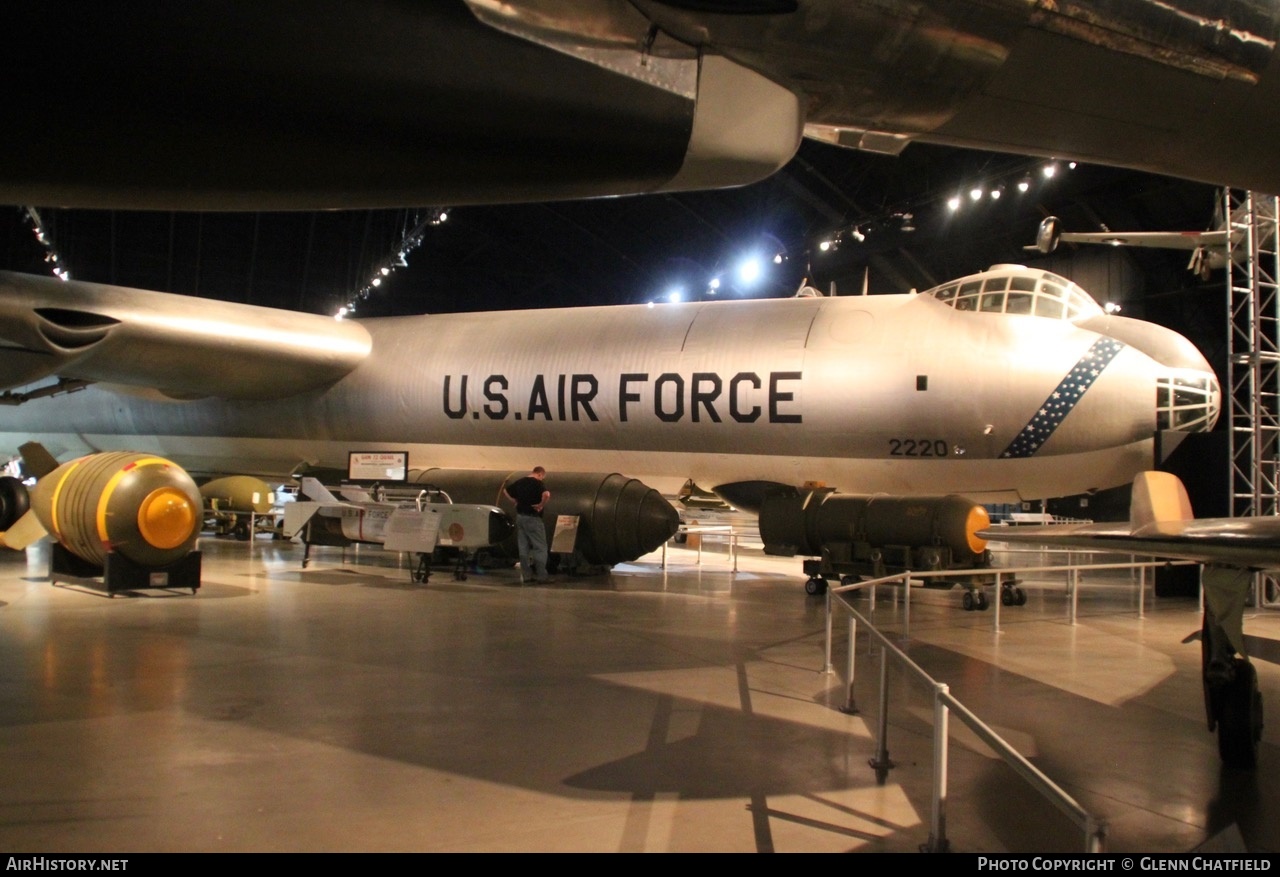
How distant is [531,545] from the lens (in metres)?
12.1

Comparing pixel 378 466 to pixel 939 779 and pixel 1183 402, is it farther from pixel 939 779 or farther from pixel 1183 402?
pixel 939 779

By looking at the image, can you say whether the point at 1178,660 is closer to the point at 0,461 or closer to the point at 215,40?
the point at 215,40

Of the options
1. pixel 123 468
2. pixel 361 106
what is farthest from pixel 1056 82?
pixel 123 468

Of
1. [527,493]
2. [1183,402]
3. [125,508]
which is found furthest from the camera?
[527,493]

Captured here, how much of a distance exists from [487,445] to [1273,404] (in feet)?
50.9

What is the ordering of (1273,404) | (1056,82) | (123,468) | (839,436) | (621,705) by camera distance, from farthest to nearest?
(1273,404), (839,436), (123,468), (621,705), (1056,82)

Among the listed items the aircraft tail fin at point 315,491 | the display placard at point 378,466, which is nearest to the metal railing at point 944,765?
the display placard at point 378,466

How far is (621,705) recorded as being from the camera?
560 centimetres

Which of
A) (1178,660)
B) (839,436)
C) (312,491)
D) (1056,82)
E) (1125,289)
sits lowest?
(1178,660)

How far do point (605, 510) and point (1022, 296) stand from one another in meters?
5.95

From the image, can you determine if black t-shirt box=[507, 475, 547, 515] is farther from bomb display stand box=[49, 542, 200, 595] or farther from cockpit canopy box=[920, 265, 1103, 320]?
cockpit canopy box=[920, 265, 1103, 320]

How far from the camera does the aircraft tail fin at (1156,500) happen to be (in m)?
5.38

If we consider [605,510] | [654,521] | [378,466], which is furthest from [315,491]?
[654,521]
